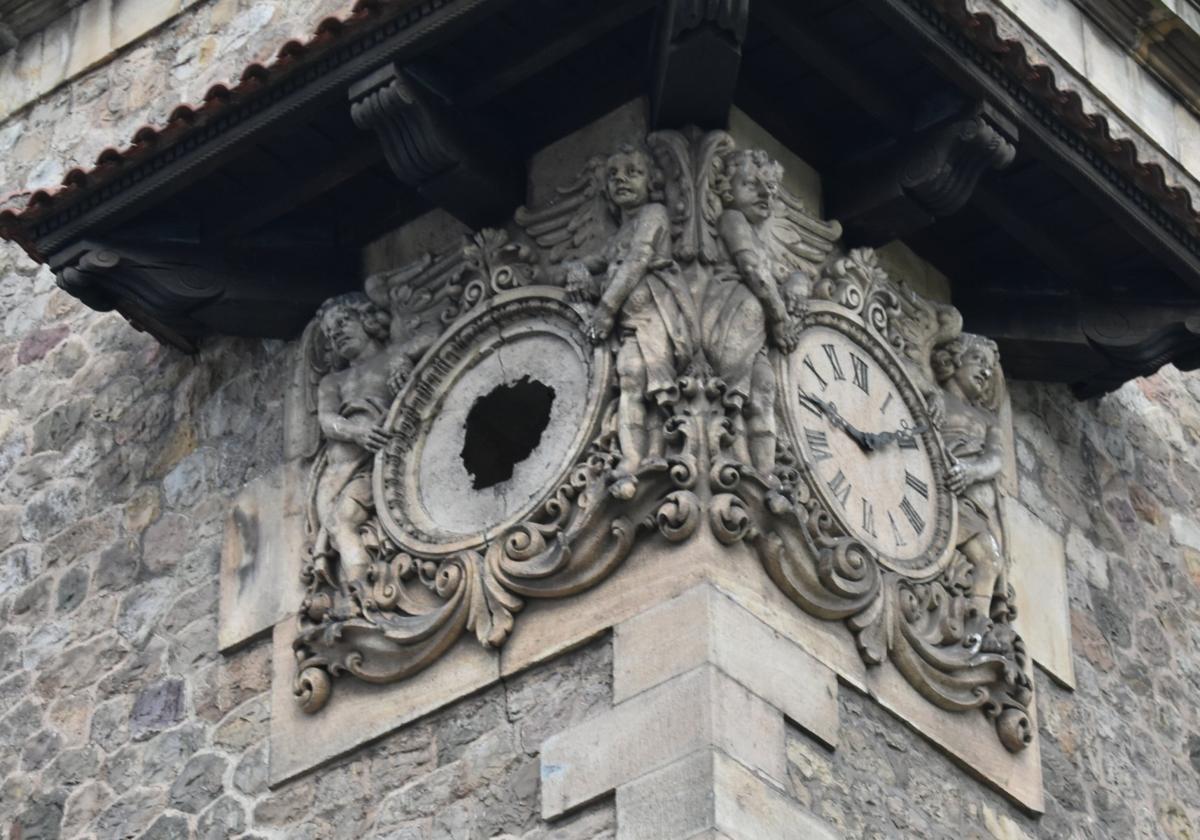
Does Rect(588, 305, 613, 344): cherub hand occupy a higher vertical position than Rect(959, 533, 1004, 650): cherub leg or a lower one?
higher

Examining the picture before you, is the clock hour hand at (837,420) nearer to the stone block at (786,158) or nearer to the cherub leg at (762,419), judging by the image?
the cherub leg at (762,419)

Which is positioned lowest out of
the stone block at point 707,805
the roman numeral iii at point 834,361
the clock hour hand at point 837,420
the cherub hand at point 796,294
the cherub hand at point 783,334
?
the stone block at point 707,805

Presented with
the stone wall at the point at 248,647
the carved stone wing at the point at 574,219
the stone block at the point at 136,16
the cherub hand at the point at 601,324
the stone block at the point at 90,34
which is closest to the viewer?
the stone wall at the point at 248,647

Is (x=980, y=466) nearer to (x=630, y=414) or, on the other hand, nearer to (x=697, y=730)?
(x=630, y=414)

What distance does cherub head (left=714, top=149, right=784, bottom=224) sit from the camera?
9703 mm

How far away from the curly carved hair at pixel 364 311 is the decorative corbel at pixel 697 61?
3.60ft

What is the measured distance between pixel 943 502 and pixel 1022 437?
37.3 inches

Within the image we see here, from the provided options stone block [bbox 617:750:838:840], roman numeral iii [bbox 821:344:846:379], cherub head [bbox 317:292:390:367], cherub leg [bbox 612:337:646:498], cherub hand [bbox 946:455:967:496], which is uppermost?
cherub head [bbox 317:292:390:367]

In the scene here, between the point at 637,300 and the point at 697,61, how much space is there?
0.71 meters

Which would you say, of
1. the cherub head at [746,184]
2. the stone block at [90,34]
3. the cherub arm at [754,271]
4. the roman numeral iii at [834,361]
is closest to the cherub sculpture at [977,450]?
the roman numeral iii at [834,361]

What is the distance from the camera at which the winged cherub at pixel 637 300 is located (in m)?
9.29

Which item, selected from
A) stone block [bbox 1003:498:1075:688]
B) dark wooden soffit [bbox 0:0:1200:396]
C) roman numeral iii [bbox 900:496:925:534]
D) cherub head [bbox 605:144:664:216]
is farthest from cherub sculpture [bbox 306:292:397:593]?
stone block [bbox 1003:498:1075:688]

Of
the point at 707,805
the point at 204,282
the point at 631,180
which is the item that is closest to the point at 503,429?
the point at 631,180

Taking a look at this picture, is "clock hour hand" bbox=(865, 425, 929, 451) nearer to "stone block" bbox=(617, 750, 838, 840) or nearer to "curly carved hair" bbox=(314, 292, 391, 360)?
"stone block" bbox=(617, 750, 838, 840)
